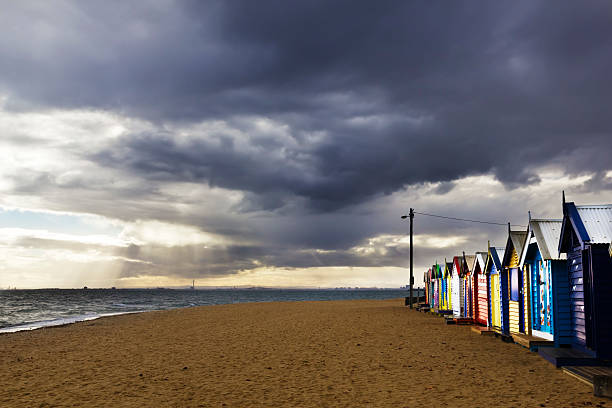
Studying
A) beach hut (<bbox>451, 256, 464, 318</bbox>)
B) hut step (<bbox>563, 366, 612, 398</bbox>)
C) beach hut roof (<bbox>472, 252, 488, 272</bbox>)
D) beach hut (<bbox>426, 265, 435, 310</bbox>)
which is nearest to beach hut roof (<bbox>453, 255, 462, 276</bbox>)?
beach hut (<bbox>451, 256, 464, 318</bbox>)

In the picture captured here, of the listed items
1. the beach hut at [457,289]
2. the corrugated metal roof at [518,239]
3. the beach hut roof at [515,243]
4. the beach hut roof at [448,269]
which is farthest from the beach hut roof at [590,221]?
the beach hut roof at [448,269]

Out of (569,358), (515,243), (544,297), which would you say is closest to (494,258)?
(515,243)

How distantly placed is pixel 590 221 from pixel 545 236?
2.97m

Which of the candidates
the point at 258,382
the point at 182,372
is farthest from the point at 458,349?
the point at 182,372

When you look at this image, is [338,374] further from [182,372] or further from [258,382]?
[182,372]

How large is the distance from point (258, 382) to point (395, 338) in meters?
10.5

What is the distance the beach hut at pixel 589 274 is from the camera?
12.9 meters

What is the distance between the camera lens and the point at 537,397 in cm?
1052

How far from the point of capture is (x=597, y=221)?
13.9 m

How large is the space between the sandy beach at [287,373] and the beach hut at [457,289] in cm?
963

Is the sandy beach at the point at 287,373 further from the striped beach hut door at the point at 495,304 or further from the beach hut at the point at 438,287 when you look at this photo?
the beach hut at the point at 438,287

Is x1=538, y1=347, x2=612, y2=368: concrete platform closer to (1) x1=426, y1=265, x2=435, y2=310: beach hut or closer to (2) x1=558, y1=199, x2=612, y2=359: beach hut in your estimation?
(2) x1=558, y1=199, x2=612, y2=359: beach hut

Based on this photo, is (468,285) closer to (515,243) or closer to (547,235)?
(515,243)

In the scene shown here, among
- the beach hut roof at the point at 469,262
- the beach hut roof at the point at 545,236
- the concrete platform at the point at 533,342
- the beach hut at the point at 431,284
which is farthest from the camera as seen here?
the beach hut at the point at 431,284
